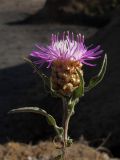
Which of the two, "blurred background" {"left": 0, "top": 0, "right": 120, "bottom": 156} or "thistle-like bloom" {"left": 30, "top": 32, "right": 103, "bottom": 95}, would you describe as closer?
"thistle-like bloom" {"left": 30, "top": 32, "right": 103, "bottom": 95}

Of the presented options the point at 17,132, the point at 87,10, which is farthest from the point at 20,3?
the point at 17,132

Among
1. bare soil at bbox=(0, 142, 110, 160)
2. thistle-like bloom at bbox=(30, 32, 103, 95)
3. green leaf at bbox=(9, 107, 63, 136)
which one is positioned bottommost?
bare soil at bbox=(0, 142, 110, 160)

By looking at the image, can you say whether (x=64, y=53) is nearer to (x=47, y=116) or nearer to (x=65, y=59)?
(x=65, y=59)

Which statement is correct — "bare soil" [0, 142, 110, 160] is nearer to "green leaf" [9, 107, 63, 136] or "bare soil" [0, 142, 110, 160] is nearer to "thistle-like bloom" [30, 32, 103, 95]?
"green leaf" [9, 107, 63, 136]

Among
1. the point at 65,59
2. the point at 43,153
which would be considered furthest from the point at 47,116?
the point at 43,153

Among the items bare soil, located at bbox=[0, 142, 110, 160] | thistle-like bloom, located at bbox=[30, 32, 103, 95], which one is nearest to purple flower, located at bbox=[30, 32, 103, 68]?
thistle-like bloom, located at bbox=[30, 32, 103, 95]

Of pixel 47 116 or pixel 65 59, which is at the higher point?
pixel 65 59

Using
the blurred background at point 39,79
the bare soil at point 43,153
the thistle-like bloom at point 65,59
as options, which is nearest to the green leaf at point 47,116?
the thistle-like bloom at point 65,59
